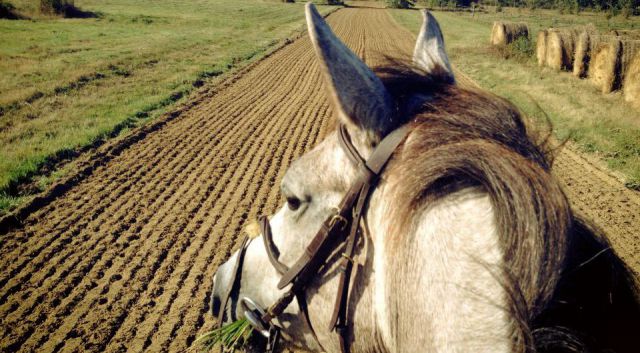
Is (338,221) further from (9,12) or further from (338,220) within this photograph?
(9,12)

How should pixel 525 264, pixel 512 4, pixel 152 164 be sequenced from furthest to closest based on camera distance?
pixel 512 4 → pixel 152 164 → pixel 525 264

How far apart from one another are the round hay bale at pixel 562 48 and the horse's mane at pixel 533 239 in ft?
46.5

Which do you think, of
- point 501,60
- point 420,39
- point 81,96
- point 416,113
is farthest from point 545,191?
point 501,60

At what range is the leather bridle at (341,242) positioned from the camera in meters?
1.17

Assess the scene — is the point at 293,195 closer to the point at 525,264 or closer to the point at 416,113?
the point at 416,113

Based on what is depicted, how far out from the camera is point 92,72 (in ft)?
40.4

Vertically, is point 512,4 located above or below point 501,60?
above

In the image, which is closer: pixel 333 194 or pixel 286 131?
pixel 333 194

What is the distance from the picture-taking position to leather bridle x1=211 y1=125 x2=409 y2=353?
117 centimetres

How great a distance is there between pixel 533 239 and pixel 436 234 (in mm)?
220

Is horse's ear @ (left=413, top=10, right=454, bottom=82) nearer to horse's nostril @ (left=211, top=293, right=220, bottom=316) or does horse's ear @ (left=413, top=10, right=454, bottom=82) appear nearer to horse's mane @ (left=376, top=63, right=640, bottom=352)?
horse's mane @ (left=376, top=63, right=640, bottom=352)

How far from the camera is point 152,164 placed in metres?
6.85

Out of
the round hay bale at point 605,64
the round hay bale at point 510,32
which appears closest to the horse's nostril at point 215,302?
the round hay bale at point 605,64

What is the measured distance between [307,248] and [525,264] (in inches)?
31.0
